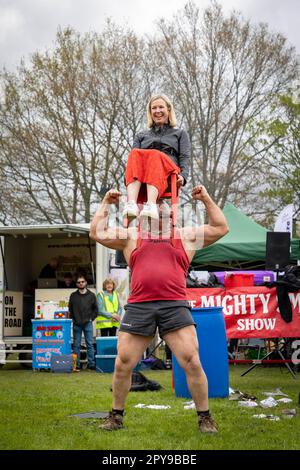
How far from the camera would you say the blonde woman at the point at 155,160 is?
18.9 ft

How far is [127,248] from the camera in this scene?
588 centimetres

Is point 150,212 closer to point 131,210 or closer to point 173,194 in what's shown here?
point 131,210

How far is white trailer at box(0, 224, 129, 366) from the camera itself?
15.2 m

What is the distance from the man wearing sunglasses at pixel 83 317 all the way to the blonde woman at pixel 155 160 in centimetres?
849

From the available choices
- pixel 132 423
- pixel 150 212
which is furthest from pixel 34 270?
pixel 150 212

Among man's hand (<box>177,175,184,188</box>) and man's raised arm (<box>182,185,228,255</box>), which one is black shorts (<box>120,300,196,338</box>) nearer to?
man's raised arm (<box>182,185,228,255</box>)

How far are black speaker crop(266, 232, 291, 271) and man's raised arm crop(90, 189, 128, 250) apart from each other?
6.37 m

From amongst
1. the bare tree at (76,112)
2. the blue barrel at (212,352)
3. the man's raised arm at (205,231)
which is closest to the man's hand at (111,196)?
the man's raised arm at (205,231)

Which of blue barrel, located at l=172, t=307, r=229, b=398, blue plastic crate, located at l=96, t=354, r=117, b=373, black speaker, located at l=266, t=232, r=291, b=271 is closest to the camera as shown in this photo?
blue barrel, located at l=172, t=307, r=229, b=398

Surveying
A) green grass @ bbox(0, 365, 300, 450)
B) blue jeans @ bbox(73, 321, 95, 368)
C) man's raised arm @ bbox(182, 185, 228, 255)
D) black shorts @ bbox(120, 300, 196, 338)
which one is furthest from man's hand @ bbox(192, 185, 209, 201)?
blue jeans @ bbox(73, 321, 95, 368)

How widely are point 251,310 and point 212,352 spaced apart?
270 centimetres

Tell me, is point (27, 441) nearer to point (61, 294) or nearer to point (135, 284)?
point (135, 284)
